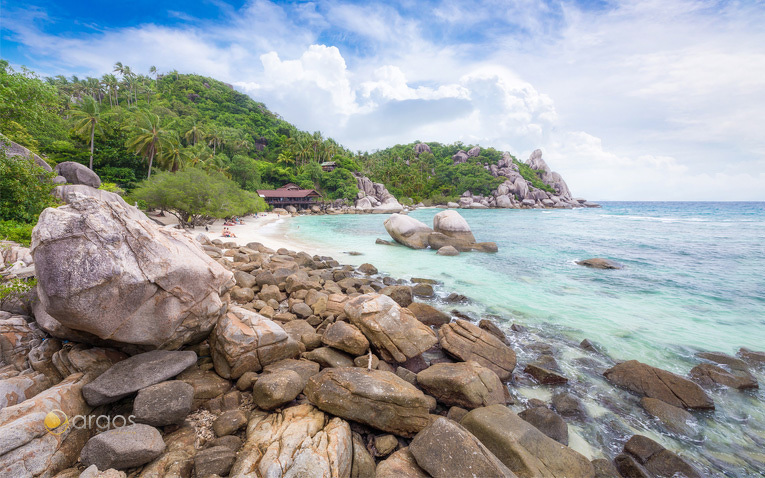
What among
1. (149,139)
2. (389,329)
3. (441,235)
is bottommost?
(389,329)

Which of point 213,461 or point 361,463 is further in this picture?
point 361,463

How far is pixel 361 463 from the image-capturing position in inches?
141

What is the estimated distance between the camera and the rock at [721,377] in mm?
6125

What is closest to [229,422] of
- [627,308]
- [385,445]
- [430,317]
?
[385,445]

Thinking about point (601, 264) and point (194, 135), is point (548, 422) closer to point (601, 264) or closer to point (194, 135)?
point (601, 264)

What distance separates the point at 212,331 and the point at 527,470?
208 inches

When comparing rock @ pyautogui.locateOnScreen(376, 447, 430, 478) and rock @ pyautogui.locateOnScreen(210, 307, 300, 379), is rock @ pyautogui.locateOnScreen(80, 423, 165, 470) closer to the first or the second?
rock @ pyautogui.locateOnScreen(210, 307, 300, 379)

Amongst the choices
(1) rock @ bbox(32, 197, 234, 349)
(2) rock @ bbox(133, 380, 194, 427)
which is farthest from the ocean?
(1) rock @ bbox(32, 197, 234, 349)

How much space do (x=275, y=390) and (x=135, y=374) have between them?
1934 millimetres

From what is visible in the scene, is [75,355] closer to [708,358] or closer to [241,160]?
[708,358]

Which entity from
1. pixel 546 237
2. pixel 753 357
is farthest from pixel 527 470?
pixel 546 237

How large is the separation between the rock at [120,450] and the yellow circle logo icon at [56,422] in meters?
0.48

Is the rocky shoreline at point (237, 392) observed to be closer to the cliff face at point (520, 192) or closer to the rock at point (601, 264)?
the rock at point (601, 264)

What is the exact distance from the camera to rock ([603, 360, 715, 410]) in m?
5.46
